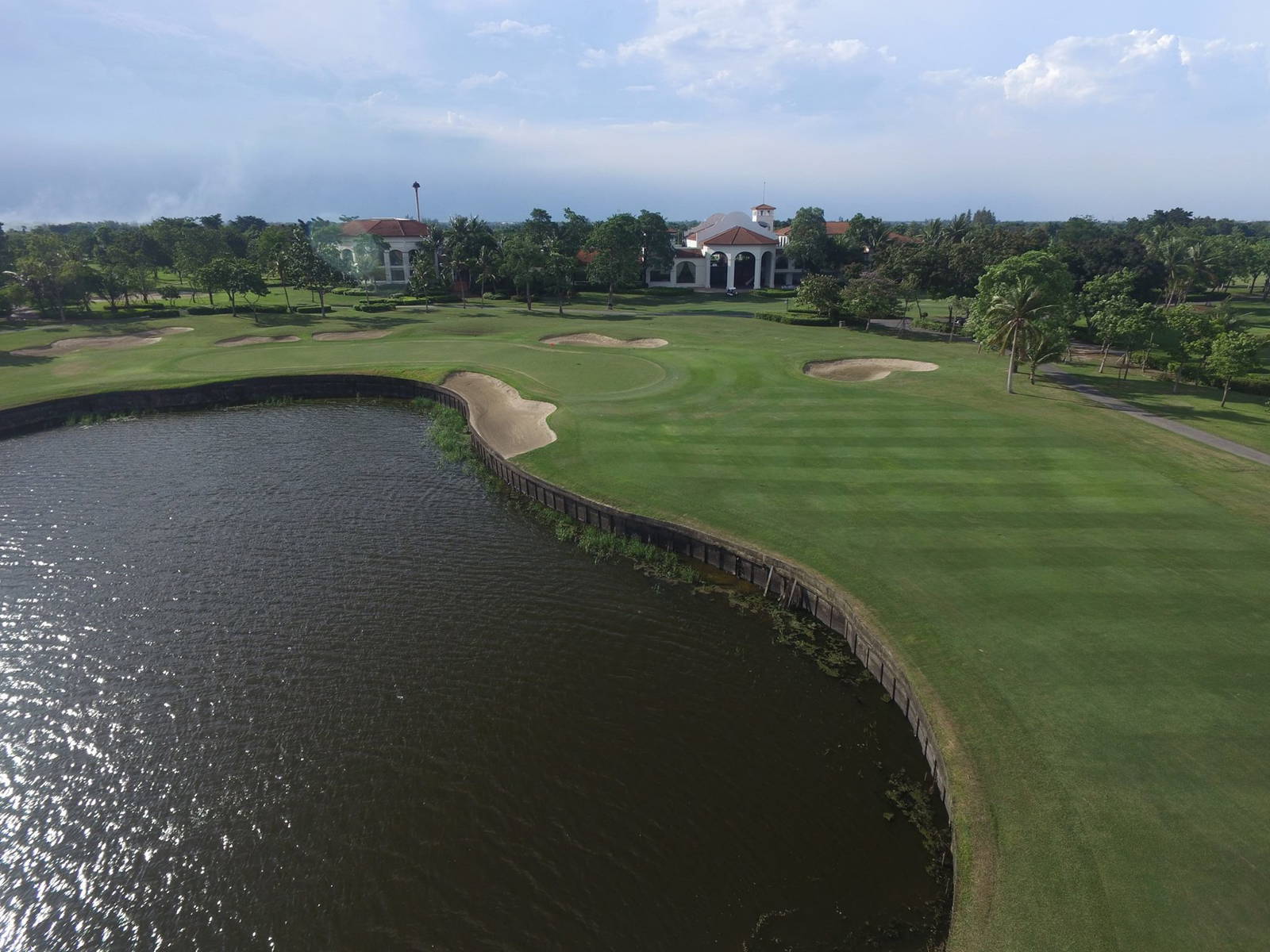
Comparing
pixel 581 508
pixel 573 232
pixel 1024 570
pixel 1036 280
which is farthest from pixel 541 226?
pixel 1024 570

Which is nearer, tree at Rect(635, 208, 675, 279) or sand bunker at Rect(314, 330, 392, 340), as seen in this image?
sand bunker at Rect(314, 330, 392, 340)

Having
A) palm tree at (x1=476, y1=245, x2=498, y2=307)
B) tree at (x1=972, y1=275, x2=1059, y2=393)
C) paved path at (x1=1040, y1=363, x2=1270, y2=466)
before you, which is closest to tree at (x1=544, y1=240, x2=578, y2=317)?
palm tree at (x1=476, y1=245, x2=498, y2=307)

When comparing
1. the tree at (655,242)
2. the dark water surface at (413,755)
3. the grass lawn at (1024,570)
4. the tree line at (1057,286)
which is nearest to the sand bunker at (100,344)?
the grass lawn at (1024,570)

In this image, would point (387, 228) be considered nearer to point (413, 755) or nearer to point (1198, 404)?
point (1198, 404)

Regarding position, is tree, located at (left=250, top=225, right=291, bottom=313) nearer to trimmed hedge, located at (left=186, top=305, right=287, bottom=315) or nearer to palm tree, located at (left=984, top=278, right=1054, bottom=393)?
trimmed hedge, located at (left=186, top=305, right=287, bottom=315)

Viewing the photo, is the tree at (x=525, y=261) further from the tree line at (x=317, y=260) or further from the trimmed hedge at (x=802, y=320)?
the trimmed hedge at (x=802, y=320)

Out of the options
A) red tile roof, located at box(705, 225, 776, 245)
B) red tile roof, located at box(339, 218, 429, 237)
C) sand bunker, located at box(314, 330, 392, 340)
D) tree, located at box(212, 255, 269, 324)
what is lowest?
sand bunker, located at box(314, 330, 392, 340)

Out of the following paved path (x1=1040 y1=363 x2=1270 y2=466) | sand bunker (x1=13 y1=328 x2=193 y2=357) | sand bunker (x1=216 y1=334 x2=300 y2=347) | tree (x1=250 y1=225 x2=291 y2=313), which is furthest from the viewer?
→ tree (x1=250 y1=225 x2=291 y2=313)
